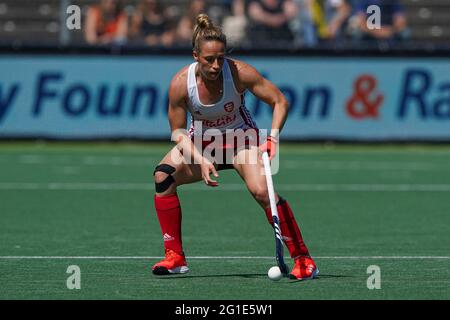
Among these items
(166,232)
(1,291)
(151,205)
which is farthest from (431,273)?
(151,205)

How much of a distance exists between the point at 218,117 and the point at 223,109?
3.8 inches

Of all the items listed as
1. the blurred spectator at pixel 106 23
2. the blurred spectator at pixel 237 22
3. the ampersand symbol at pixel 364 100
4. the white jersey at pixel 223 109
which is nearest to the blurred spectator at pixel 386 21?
the ampersand symbol at pixel 364 100

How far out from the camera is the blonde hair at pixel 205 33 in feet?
30.4

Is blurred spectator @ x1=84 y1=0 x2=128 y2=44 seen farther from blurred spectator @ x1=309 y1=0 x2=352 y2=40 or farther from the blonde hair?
the blonde hair

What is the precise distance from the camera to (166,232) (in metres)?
9.95

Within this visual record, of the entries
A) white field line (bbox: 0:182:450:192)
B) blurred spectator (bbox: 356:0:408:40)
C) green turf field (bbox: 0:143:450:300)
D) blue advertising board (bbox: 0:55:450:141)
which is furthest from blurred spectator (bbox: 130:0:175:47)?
white field line (bbox: 0:182:450:192)

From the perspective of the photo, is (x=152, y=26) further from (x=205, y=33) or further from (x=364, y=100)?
(x=205, y=33)

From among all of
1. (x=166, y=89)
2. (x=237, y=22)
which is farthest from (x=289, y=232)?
(x=237, y=22)

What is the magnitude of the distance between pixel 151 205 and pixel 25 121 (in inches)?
313

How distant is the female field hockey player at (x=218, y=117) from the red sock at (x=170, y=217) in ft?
0.38

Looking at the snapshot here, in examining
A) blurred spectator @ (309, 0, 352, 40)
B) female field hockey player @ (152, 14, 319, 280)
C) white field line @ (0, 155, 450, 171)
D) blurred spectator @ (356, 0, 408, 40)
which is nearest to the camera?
female field hockey player @ (152, 14, 319, 280)

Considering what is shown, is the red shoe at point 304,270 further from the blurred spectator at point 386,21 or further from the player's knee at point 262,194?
the blurred spectator at point 386,21

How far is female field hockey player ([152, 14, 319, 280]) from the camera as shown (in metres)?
9.33

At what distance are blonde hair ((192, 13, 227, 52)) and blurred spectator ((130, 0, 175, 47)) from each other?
13.9 metres
